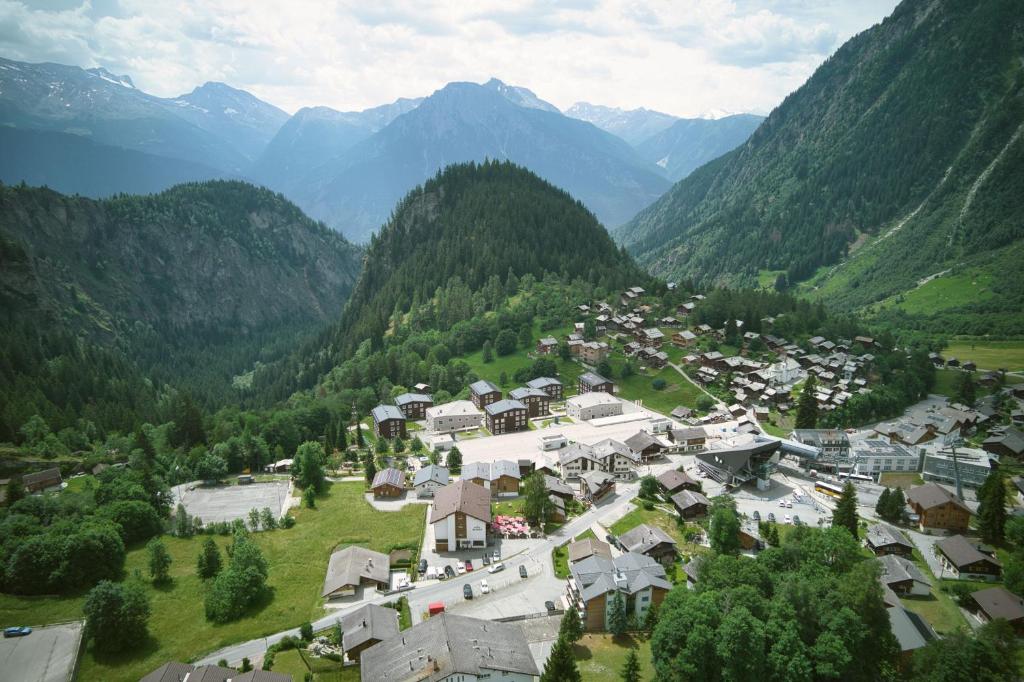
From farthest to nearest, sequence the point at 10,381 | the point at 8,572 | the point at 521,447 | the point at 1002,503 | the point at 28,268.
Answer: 1. the point at 28,268
2. the point at 10,381
3. the point at 521,447
4. the point at 1002,503
5. the point at 8,572

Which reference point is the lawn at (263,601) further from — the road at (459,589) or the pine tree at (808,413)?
the pine tree at (808,413)

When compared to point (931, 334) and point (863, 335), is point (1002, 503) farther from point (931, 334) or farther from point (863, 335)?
point (931, 334)

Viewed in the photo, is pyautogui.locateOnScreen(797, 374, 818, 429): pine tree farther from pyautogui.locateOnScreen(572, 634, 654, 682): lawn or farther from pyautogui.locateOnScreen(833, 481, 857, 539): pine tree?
Result: pyautogui.locateOnScreen(572, 634, 654, 682): lawn

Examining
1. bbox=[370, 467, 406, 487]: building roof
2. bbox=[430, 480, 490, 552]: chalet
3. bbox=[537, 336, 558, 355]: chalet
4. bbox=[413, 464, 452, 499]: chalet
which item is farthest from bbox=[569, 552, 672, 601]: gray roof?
bbox=[537, 336, 558, 355]: chalet

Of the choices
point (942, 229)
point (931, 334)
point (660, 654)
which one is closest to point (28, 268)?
point (660, 654)

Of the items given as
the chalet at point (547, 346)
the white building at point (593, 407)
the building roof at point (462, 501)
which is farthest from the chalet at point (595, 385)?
the building roof at point (462, 501)
